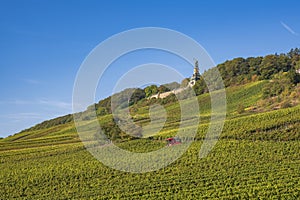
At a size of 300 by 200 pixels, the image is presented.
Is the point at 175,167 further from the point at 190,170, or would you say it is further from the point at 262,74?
the point at 262,74

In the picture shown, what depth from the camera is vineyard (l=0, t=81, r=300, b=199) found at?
21.4 meters

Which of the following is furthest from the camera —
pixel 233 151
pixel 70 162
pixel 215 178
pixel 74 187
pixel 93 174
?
pixel 70 162

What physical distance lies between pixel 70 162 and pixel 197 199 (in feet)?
50.1

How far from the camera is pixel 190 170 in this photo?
25.2 metres

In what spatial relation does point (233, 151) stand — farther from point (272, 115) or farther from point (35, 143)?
point (35, 143)

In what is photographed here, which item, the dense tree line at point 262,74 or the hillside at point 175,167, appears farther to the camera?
the dense tree line at point 262,74

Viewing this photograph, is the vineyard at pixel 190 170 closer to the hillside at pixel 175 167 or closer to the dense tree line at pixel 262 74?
the hillside at pixel 175 167

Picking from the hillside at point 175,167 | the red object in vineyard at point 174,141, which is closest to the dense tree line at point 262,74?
the hillside at point 175,167

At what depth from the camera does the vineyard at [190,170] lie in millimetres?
21391

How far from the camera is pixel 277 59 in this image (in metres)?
73.9

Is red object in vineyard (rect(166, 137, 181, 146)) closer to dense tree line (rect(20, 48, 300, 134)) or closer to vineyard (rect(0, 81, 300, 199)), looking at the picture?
vineyard (rect(0, 81, 300, 199))

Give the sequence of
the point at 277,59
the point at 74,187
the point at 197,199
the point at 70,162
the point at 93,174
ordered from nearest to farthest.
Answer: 1. the point at 197,199
2. the point at 74,187
3. the point at 93,174
4. the point at 70,162
5. the point at 277,59

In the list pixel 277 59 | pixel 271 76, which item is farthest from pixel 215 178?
pixel 277 59

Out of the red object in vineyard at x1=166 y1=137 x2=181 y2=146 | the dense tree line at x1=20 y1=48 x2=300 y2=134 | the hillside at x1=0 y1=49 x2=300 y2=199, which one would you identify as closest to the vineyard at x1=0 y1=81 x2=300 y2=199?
the hillside at x1=0 y1=49 x2=300 y2=199
